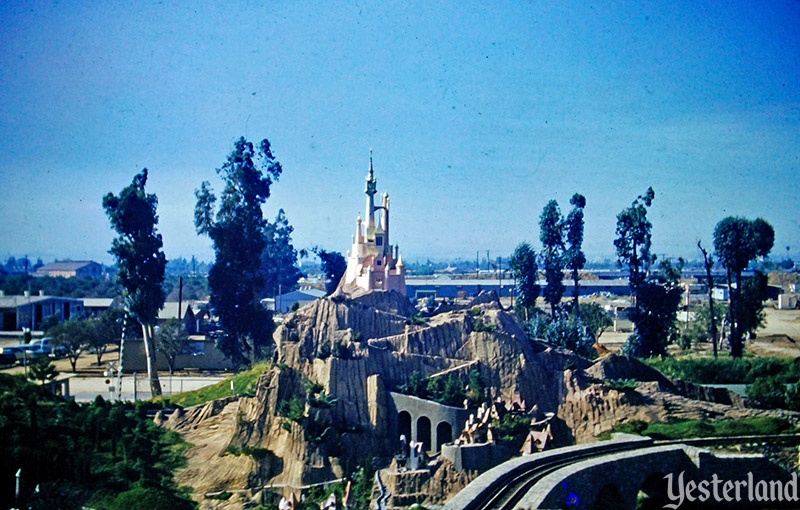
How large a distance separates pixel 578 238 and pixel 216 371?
25.1 meters

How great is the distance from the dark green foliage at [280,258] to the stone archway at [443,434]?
5561cm

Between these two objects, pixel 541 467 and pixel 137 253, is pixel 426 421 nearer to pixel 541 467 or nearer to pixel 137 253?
pixel 541 467

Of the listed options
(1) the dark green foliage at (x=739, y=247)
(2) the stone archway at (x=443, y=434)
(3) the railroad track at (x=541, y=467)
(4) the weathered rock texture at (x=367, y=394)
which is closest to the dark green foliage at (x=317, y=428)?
(4) the weathered rock texture at (x=367, y=394)

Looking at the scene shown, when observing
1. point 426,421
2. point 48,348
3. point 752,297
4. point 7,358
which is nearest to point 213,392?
point 426,421

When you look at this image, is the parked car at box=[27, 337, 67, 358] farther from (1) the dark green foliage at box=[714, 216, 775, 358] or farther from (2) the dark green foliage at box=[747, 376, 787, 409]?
(1) the dark green foliage at box=[714, 216, 775, 358]

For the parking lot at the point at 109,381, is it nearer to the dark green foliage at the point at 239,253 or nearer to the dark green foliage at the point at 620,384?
the dark green foliage at the point at 239,253

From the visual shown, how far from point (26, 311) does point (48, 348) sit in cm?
979

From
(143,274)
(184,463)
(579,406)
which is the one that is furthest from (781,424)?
(143,274)

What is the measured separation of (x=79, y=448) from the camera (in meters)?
31.0

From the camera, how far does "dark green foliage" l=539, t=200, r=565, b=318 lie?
52469mm

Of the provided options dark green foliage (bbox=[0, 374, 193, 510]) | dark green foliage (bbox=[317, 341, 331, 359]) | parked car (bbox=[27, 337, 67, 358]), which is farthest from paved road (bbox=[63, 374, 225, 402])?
dark green foliage (bbox=[317, 341, 331, 359])

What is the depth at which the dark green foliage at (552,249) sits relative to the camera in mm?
52469

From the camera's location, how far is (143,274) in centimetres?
4519

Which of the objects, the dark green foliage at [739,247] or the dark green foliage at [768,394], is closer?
the dark green foliage at [768,394]
